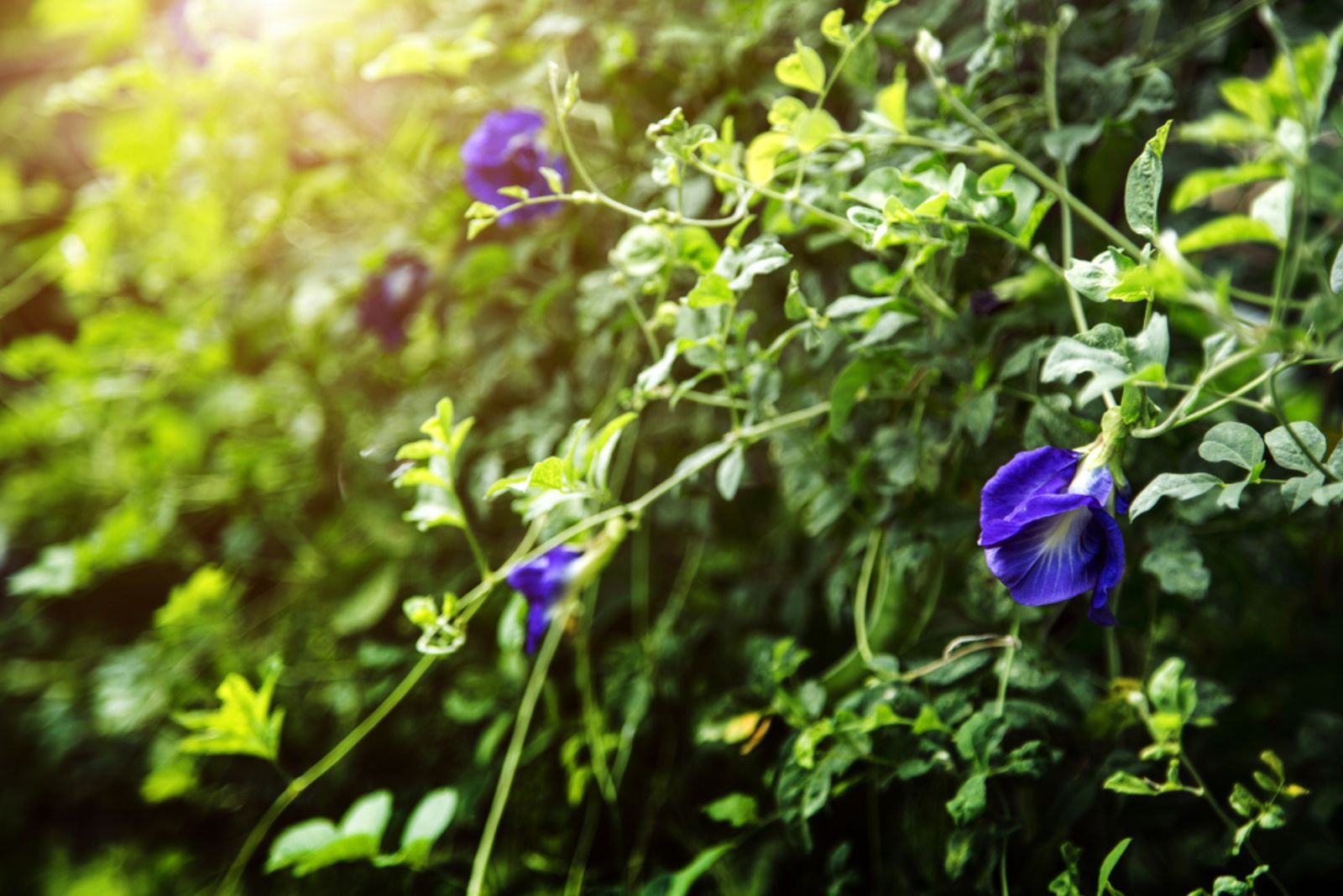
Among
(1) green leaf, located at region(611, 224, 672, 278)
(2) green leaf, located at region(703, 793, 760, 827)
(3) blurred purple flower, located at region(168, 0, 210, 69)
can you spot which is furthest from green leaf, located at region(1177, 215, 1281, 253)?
(3) blurred purple flower, located at region(168, 0, 210, 69)

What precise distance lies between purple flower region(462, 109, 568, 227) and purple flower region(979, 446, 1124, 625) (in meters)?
0.47

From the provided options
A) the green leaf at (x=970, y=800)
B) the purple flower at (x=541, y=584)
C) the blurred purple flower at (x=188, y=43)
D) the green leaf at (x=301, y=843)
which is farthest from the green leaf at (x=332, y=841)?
the blurred purple flower at (x=188, y=43)

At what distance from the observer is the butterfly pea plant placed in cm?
47

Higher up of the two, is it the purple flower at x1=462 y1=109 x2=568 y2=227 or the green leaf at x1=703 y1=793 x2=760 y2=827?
the purple flower at x1=462 y1=109 x2=568 y2=227

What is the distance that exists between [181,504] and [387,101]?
2.00 feet

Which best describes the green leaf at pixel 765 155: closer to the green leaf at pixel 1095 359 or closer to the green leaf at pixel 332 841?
the green leaf at pixel 1095 359

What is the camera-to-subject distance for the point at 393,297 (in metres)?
0.92

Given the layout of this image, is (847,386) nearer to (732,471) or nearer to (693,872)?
(732,471)

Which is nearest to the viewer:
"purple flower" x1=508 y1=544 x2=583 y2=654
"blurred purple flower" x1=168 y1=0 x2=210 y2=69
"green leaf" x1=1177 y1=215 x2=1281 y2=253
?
"green leaf" x1=1177 y1=215 x2=1281 y2=253

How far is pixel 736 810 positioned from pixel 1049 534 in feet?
1.02

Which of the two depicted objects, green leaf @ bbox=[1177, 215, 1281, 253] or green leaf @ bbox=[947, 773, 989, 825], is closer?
green leaf @ bbox=[1177, 215, 1281, 253]

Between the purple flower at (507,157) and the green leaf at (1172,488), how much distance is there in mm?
517

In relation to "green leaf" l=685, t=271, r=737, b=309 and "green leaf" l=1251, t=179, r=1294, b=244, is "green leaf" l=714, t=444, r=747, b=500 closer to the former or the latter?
"green leaf" l=685, t=271, r=737, b=309

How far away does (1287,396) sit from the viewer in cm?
65
